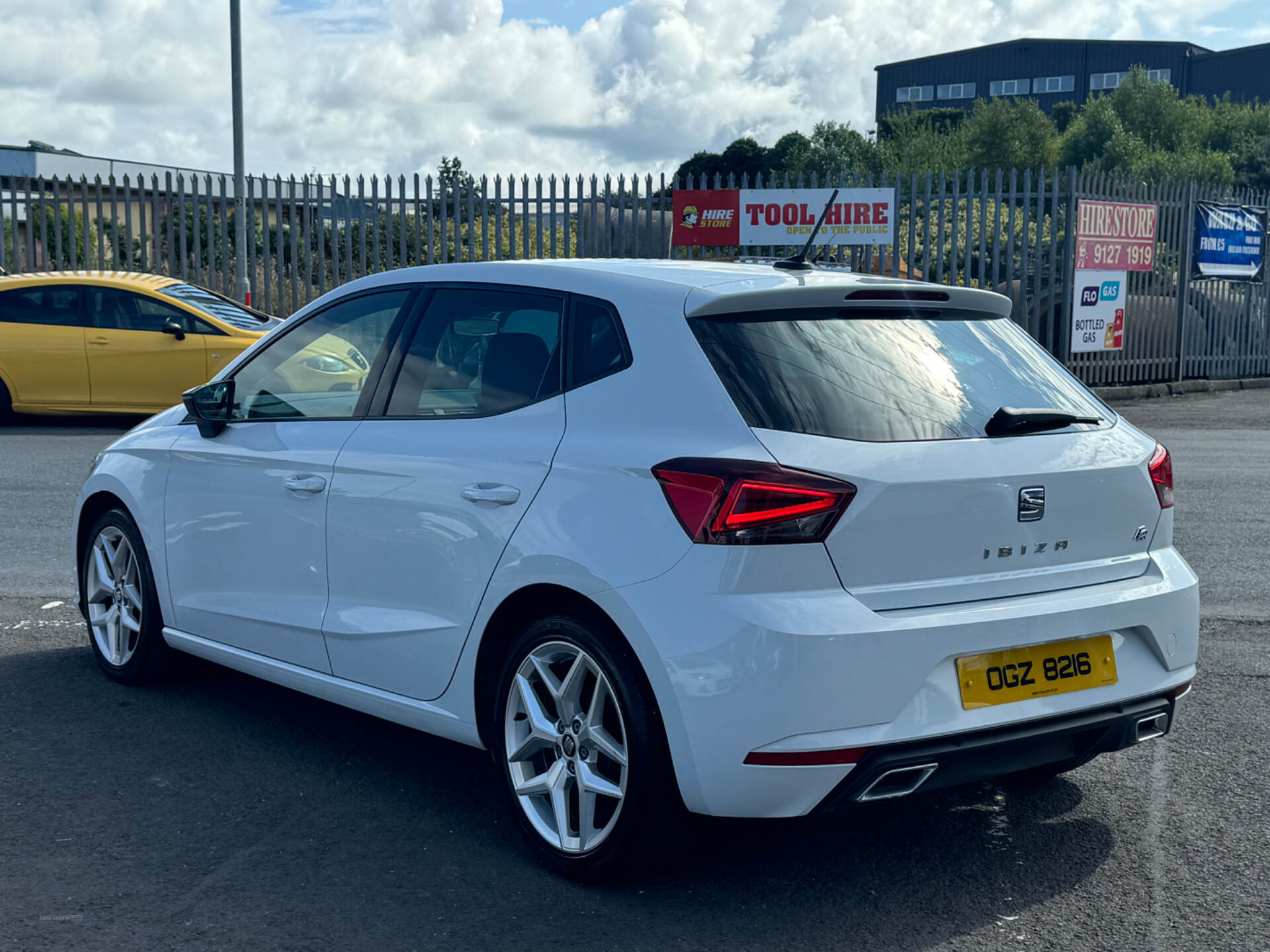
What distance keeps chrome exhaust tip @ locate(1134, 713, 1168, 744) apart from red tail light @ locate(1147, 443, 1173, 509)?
0.59 m

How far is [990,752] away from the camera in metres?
3.39

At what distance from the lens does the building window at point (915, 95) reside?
110 meters

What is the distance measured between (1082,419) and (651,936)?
1802 millimetres

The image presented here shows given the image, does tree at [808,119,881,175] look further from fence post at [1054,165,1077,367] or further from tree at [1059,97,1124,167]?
fence post at [1054,165,1077,367]

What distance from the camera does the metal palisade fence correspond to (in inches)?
733

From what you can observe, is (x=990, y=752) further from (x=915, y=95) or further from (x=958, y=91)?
(x=915, y=95)

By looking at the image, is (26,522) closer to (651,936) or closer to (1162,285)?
(651,936)

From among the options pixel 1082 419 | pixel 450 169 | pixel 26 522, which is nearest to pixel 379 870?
pixel 1082 419


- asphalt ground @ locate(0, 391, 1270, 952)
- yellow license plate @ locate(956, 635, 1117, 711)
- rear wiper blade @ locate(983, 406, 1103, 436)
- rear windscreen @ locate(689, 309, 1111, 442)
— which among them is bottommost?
asphalt ground @ locate(0, 391, 1270, 952)

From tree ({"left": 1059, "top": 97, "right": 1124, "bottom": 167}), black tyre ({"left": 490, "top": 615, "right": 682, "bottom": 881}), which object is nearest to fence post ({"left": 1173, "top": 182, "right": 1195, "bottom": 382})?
black tyre ({"left": 490, "top": 615, "right": 682, "bottom": 881})

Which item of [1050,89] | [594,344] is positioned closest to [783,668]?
[594,344]

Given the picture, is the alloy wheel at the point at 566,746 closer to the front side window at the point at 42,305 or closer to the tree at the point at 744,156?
the front side window at the point at 42,305

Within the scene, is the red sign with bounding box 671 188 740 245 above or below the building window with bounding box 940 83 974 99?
below

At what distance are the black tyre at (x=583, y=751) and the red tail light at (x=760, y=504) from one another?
0.42m
